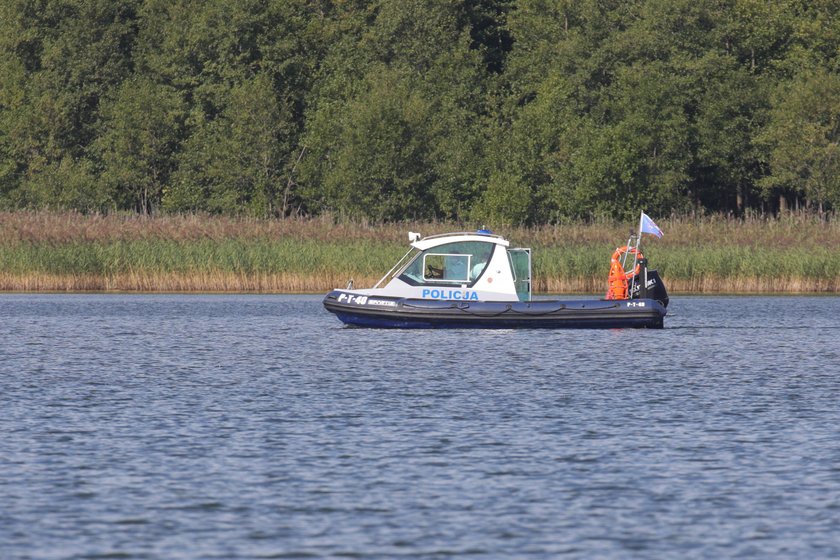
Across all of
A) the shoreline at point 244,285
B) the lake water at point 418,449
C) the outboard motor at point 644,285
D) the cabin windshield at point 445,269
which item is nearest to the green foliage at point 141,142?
the shoreline at point 244,285

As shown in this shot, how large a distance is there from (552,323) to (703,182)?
5137 centimetres

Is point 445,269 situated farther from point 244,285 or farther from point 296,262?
point 244,285

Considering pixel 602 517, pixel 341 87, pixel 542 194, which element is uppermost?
pixel 341 87

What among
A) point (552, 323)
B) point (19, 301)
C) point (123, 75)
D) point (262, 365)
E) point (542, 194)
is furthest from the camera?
point (123, 75)

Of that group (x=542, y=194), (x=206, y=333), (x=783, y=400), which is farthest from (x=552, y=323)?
(x=542, y=194)

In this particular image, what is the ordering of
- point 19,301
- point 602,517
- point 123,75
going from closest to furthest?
point 602,517 < point 19,301 < point 123,75

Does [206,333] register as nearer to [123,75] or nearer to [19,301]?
[19,301]

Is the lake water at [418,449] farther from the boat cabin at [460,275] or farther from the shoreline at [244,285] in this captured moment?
the shoreline at [244,285]

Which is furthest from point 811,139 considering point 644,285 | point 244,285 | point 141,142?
point 644,285

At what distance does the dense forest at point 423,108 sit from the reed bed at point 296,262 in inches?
827

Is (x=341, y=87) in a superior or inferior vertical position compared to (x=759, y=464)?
superior

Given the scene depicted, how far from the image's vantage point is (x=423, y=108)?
7769cm

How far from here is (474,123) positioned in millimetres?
83688

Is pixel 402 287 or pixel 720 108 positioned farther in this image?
pixel 720 108
